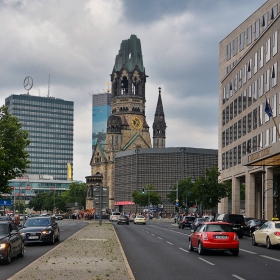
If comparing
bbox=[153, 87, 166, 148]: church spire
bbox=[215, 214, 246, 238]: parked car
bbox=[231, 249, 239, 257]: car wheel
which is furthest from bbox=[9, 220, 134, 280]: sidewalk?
bbox=[153, 87, 166, 148]: church spire

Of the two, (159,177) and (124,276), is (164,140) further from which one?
(124,276)

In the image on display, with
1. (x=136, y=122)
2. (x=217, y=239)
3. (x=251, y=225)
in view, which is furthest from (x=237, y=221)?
(x=136, y=122)

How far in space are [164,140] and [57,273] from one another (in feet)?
591

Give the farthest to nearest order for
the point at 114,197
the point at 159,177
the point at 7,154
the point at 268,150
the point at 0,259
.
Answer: the point at 114,197 → the point at 159,177 → the point at 7,154 → the point at 268,150 → the point at 0,259

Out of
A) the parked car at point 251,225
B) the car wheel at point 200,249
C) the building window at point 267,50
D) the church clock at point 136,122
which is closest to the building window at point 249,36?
the building window at point 267,50

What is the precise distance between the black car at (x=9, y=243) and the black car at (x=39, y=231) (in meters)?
6.73

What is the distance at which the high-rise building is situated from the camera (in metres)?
56.6

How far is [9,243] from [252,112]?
4924cm

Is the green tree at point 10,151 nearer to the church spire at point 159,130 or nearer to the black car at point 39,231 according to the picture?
the black car at point 39,231

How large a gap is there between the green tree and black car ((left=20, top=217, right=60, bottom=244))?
24794 millimetres

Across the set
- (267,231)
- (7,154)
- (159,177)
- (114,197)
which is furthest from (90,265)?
(114,197)

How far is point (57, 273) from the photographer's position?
55.0 ft

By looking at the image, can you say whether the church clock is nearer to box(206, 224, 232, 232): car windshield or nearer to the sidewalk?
box(206, 224, 232, 232): car windshield

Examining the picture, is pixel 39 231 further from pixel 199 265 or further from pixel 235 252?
pixel 199 265
